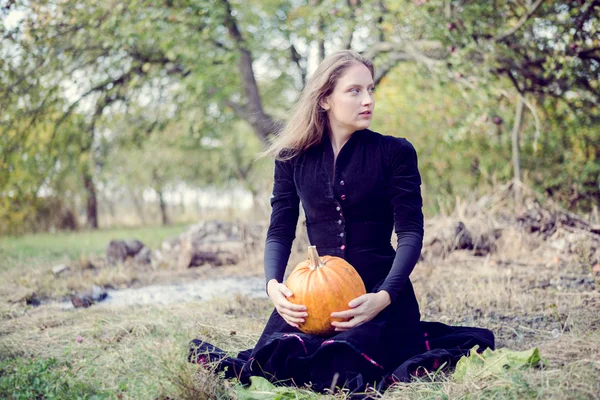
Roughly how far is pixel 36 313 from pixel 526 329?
3529mm

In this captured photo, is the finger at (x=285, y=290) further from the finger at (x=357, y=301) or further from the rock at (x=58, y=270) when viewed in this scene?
the rock at (x=58, y=270)

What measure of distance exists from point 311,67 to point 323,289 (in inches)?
379

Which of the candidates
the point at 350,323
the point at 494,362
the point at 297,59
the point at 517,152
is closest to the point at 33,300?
the point at 350,323

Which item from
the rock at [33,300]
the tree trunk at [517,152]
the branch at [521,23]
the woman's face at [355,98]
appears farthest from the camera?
the tree trunk at [517,152]

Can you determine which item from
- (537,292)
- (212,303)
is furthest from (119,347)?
(537,292)

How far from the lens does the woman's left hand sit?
2.53 meters

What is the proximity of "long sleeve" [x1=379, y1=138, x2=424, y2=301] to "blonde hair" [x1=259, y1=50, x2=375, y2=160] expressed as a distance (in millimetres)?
408

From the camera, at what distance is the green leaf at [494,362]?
2260 mm

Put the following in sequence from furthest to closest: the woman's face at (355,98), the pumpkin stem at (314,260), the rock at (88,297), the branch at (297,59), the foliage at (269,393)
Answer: the branch at (297,59), the rock at (88,297), the woman's face at (355,98), the pumpkin stem at (314,260), the foliage at (269,393)

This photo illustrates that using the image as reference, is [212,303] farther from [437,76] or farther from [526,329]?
[437,76]

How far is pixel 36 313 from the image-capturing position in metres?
4.38

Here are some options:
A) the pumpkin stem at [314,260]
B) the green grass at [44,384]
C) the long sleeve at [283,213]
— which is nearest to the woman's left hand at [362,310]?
the pumpkin stem at [314,260]

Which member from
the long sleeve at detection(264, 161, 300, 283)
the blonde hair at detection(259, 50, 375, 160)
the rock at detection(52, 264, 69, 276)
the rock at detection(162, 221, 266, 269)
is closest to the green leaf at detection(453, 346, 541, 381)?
the long sleeve at detection(264, 161, 300, 283)

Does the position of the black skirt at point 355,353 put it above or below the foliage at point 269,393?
above
